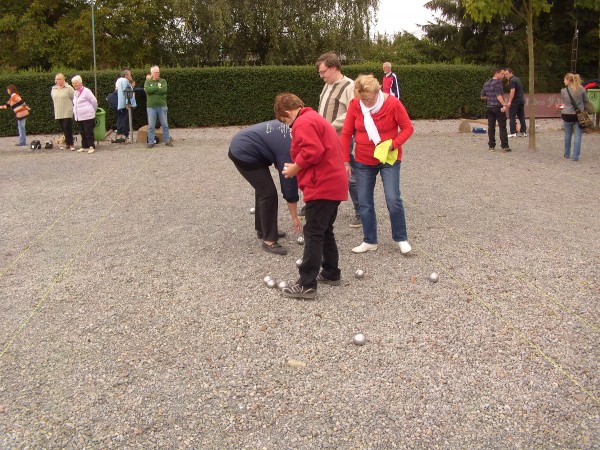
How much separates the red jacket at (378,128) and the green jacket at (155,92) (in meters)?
9.45

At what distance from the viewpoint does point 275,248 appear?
21.1 ft

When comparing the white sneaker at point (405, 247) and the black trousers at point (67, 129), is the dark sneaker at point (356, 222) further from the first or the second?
the black trousers at point (67, 129)

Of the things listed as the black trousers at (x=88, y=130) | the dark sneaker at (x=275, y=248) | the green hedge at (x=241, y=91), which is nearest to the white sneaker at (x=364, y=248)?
the dark sneaker at (x=275, y=248)

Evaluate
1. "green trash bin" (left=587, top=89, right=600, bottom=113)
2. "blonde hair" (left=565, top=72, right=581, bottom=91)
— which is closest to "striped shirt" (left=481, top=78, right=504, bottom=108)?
"blonde hair" (left=565, top=72, right=581, bottom=91)

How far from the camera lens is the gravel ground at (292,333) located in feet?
11.1

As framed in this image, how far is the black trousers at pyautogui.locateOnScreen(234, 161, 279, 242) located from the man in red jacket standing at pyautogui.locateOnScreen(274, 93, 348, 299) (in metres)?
1.17

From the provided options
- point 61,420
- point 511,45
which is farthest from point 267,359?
point 511,45

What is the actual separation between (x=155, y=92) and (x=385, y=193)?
9.75 m

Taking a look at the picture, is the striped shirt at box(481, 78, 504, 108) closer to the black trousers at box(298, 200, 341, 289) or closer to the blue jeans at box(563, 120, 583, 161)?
the blue jeans at box(563, 120, 583, 161)

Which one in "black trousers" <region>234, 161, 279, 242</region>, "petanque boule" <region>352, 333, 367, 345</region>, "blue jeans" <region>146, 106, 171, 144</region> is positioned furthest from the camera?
"blue jeans" <region>146, 106, 171, 144</region>

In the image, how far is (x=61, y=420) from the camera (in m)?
3.46

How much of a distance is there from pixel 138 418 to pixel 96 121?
13353mm

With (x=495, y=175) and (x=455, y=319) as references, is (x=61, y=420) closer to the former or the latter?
(x=455, y=319)

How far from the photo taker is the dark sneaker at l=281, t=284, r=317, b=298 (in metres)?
5.14
